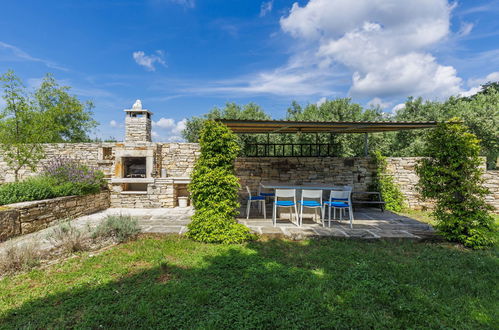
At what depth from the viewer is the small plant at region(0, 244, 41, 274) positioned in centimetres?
296

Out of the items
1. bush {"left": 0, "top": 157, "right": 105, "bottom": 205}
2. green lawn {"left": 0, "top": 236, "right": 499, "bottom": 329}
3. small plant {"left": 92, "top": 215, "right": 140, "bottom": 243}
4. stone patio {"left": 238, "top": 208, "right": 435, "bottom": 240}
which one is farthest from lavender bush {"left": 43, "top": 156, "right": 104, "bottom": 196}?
stone patio {"left": 238, "top": 208, "right": 435, "bottom": 240}

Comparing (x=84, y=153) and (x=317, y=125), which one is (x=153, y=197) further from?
(x=317, y=125)

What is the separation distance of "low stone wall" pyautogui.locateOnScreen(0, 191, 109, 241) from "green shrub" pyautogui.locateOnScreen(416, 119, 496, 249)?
823 centimetres

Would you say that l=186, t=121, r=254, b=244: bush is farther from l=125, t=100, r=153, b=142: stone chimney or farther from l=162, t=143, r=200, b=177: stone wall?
l=125, t=100, r=153, b=142: stone chimney

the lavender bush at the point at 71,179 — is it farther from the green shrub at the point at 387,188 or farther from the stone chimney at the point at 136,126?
the green shrub at the point at 387,188

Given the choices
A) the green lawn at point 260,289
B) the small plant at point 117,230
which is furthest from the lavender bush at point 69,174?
the green lawn at point 260,289

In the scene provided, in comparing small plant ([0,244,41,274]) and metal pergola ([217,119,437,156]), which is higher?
metal pergola ([217,119,437,156])

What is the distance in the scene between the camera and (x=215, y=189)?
14.2 feet

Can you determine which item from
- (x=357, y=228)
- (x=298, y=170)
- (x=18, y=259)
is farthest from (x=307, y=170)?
(x=18, y=259)

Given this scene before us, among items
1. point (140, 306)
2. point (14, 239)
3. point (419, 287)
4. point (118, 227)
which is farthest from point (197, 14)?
point (419, 287)

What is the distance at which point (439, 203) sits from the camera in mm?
4332

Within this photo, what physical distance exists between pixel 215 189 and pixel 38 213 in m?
4.24

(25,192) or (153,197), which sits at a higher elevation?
(25,192)

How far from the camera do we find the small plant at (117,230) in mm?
4207
